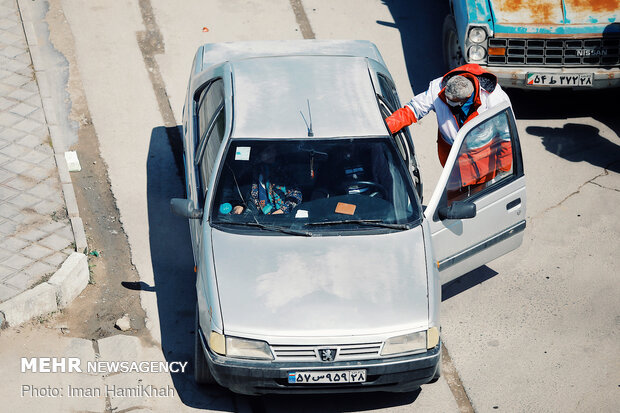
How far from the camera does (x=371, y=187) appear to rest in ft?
22.2

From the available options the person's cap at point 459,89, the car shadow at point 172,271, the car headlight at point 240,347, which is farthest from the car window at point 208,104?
the car headlight at point 240,347

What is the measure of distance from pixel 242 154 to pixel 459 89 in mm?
1923

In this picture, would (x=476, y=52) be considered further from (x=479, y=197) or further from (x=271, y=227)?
(x=271, y=227)

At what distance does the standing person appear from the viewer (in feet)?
24.1

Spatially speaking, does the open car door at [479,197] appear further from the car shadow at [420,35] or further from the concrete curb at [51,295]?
the car shadow at [420,35]

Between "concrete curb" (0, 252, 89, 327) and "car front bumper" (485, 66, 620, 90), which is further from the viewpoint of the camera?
"car front bumper" (485, 66, 620, 90)

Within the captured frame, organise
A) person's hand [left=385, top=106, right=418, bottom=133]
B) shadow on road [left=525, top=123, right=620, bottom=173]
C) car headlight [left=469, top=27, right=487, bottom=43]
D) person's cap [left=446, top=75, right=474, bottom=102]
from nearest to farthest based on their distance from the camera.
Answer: person's hand [left=385, top=106, right=418, bottom=133]
person's cap [left=446, top=75, right=474, bottom=102]
shadow on road [left=525, top=123, right=620, bottom=173]
car headlight [left=469, top=27, right=487, bottom=43]

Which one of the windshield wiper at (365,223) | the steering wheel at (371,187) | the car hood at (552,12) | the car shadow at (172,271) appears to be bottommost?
the car shadow at (172,271)

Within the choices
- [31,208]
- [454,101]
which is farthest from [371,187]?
[31,208]

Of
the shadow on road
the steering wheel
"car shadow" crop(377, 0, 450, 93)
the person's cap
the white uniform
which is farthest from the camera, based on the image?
"car shadow" crop(377, 0, 450, 93)

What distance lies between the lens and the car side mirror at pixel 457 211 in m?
6.75

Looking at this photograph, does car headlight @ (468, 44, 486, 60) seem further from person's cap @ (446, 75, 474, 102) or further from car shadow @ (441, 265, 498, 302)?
car shadow @ (441, 265, 498, 302)

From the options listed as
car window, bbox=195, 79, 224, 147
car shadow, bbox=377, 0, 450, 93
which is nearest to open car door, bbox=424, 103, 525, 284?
car window, bbox=195, 79, 224, 147

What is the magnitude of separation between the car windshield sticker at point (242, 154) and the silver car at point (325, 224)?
11 millimetres
